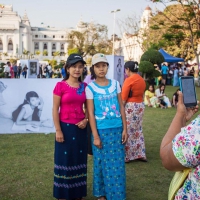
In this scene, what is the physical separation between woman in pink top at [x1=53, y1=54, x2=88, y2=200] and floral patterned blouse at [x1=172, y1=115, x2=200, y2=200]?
6.45 ft

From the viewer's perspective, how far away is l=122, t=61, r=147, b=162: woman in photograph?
4973 mm

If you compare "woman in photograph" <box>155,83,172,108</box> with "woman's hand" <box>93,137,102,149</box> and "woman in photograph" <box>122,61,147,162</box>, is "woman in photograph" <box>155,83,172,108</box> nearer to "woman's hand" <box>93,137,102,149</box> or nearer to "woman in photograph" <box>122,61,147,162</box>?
"woman in photograph" <box>122,61,147,162</box>

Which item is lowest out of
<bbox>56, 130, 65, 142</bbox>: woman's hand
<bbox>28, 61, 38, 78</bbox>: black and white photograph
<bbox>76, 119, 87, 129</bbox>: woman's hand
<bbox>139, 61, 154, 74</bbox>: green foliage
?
<bbox>56, 130, 65, 142</bbox>: woman's hand

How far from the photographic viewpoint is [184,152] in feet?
4.99

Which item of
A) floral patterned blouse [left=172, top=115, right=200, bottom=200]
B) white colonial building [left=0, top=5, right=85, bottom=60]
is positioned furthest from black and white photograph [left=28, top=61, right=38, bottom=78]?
white colonial building [left=0, top=5, right=85, bottom=60]

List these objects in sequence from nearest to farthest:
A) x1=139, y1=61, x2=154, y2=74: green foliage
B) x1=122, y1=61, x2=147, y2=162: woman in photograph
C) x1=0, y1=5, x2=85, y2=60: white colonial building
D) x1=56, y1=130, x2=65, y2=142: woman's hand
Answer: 1. x1=56, y1=130, x2=65, y2=142: woman's hand
2. x1=122, y1=61, x2=147, y2=162: woman in photograph
3. x1=139, y1=61, x2=154, y2=74: green foliage
4. x1=0, y1=5, x2=85, y2=60: white colonial building

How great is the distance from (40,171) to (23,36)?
111181mm

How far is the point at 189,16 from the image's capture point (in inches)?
631

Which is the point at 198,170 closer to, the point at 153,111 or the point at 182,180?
the point at 182,180

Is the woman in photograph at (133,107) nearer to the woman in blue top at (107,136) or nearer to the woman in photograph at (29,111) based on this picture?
the woman in blue top at (107,136)

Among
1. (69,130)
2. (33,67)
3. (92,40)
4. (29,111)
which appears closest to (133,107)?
(69,130)

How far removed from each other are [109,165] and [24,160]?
237cm

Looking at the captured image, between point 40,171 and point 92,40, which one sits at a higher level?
point 92,40

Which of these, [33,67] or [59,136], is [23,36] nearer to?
[33,67]
